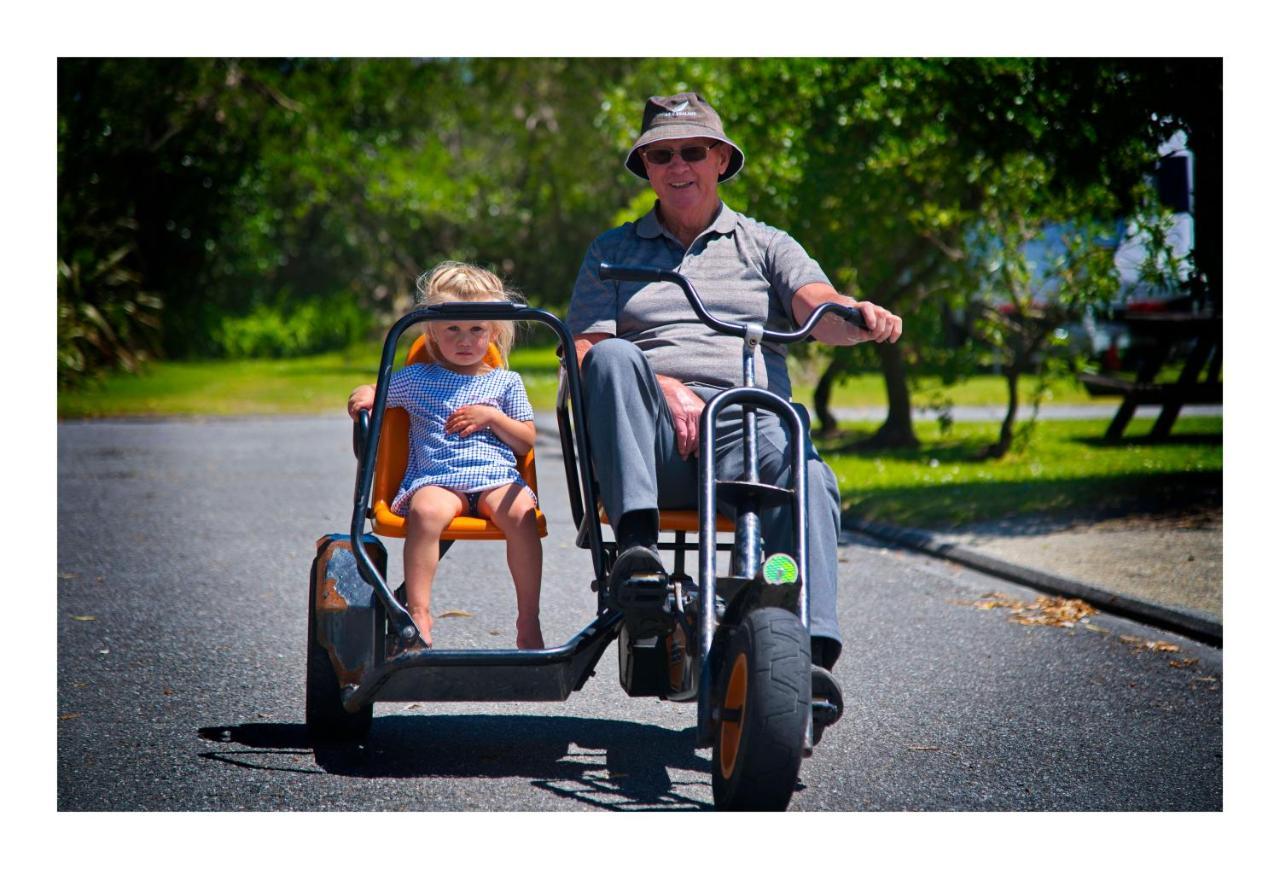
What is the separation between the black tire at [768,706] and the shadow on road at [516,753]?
52cm

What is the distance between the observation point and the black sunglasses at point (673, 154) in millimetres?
4516

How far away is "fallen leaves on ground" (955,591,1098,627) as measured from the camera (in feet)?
21.3

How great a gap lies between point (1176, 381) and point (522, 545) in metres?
10.7

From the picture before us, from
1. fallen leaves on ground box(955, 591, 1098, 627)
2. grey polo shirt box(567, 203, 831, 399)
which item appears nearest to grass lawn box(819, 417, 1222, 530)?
fallen leaves on ground box(955, 591, 1098, 627)

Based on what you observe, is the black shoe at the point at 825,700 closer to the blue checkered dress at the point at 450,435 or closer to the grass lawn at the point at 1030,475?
the blue checkered dress at the point at 450,435

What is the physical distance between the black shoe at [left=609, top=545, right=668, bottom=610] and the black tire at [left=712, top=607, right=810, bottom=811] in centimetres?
41

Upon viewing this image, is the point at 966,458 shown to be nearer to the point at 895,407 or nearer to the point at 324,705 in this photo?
the point at 895,407

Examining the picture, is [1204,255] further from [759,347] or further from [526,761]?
[526,761]

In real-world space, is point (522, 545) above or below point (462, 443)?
below

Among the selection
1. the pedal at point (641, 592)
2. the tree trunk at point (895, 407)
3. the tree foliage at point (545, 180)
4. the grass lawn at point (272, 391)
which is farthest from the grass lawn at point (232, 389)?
the pedal at point (641, 592)

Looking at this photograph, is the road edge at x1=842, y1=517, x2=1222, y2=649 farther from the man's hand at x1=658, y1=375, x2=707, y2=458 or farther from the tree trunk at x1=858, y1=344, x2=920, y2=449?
the tree trunk at x1=858, y1=344, x2=920, y2=449

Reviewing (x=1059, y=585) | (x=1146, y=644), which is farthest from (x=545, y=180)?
(x=1146, y=644)

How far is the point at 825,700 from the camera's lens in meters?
3.66

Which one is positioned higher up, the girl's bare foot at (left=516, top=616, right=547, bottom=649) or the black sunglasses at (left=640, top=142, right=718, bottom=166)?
the black sunglasses at (left=640, top=142, right=718, bottom=166)
